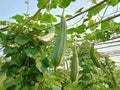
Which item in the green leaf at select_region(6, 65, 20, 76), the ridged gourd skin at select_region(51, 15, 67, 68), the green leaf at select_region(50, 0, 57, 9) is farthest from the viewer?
the green leaf at select_region(6, 65, 20, 76)

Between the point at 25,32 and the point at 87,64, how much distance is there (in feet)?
7.29

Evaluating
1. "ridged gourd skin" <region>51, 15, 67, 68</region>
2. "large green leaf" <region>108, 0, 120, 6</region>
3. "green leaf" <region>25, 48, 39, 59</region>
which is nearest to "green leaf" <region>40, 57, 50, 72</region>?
"green leaf" <region>25, 48, 39, 59</region>

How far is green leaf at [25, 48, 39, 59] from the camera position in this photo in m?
2.07

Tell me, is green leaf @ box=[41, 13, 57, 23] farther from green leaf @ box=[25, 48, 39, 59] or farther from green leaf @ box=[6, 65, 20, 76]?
green leaf @ box=[6, 65, 20, 76]

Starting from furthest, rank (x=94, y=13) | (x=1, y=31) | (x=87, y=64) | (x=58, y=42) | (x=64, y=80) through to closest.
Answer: (x=87, y=64) < (x=64, y=80) < (x=1, y=31) < (x=94, y=13) < (x=58, y=42)

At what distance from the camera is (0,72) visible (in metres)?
2.22

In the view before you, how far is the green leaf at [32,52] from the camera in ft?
6.79

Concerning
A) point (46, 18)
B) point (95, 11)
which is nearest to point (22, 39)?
point (46, 18)

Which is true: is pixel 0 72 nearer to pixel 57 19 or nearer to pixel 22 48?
pixel 22 48

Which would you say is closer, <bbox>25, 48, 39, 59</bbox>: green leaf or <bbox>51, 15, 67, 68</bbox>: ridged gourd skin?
<bbox>51, 15, 67, 68</bbox>: ridged gourd skin

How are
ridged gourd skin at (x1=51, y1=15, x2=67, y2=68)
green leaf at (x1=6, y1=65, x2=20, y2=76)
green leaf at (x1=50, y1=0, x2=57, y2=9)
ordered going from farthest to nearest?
1. green leaf at (x1=6, y1=65, x2=20, y2=76)
2. green leaf at (x1=50, y1=0, x2=57, y2=9)
3. ridged gourd skin at (x1=51, y1=15, x2=67, y2=68)

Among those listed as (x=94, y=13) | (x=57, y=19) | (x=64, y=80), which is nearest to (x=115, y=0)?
(x=94, y=13)

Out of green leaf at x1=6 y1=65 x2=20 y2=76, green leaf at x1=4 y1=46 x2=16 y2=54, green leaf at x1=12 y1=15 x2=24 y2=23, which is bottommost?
green leaf at x1=6 y1=65 x2=20 y2=76

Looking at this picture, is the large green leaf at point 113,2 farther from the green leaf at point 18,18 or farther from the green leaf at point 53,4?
the green leaf at point 18,18
